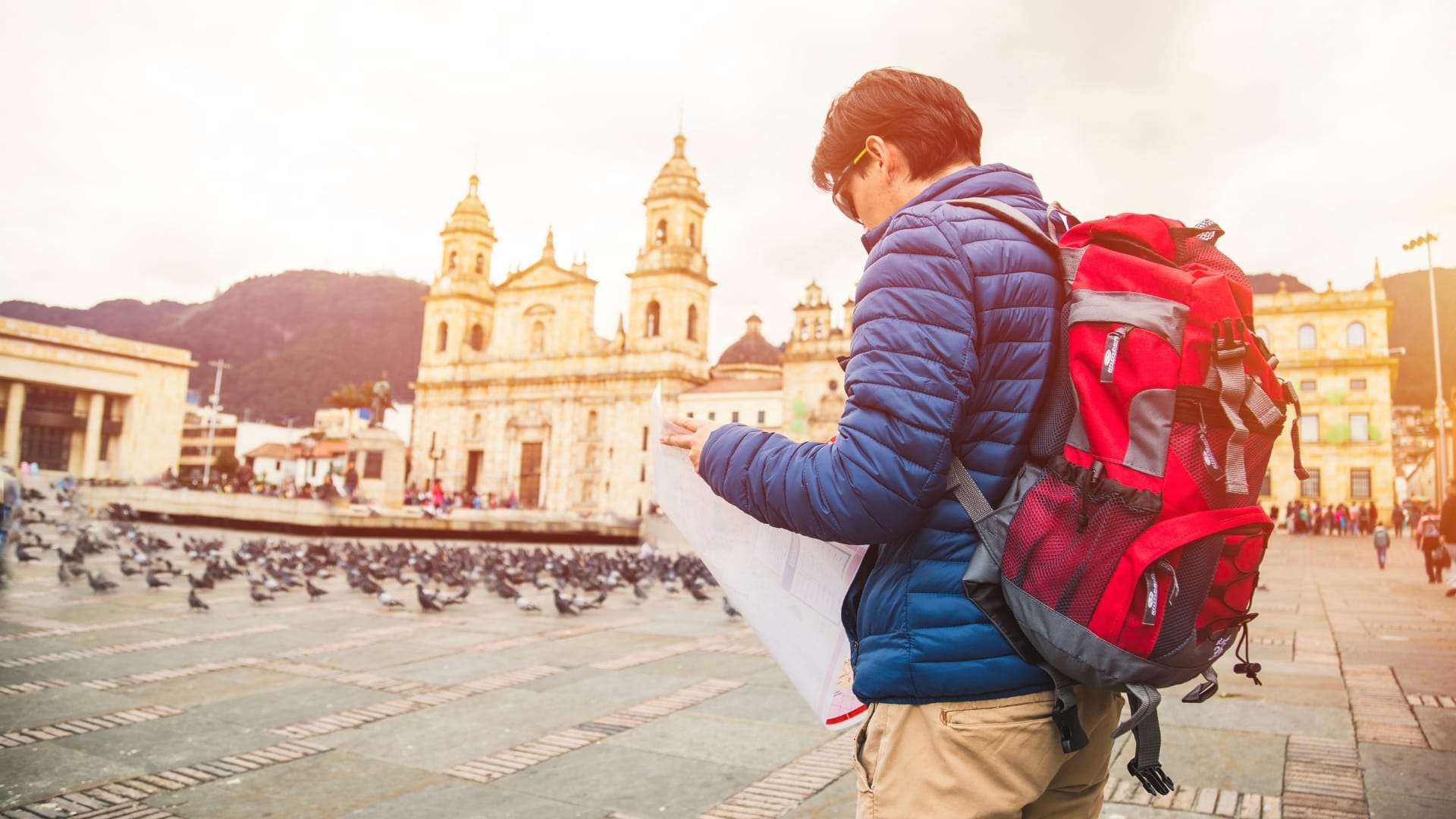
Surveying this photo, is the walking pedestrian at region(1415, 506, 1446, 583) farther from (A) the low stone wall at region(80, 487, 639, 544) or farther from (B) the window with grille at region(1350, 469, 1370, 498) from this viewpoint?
(B) the window with grille at region(1350, 469, 1370, 498)

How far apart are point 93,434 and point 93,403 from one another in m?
1.89

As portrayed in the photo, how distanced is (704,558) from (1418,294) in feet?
404

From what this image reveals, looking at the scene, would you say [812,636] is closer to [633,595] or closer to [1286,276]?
[633,595]

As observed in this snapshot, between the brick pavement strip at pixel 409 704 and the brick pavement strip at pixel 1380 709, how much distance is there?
14.6ft

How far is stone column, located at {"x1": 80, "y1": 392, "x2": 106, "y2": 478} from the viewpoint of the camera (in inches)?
2127

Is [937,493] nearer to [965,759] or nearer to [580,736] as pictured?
[965,759]

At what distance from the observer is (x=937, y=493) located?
1343 mm

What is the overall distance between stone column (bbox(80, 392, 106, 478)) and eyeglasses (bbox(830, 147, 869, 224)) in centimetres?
6541

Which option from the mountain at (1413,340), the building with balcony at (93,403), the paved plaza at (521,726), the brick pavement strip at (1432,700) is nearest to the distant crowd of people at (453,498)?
the building with balcony at (93,403)

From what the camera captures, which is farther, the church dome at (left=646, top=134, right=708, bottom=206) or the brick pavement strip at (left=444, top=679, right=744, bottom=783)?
the church dome at (left=646, top=134, right=708, bottom=206)

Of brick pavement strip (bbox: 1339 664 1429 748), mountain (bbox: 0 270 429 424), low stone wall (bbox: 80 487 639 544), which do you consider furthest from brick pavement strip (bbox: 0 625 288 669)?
mountain (bbox: 0 270 429 424)

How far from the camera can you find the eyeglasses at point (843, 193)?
169 cm

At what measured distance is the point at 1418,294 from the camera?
97375 millimetres

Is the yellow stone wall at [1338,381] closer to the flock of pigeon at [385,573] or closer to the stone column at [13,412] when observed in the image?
the flock of pigeon at [385,573]
